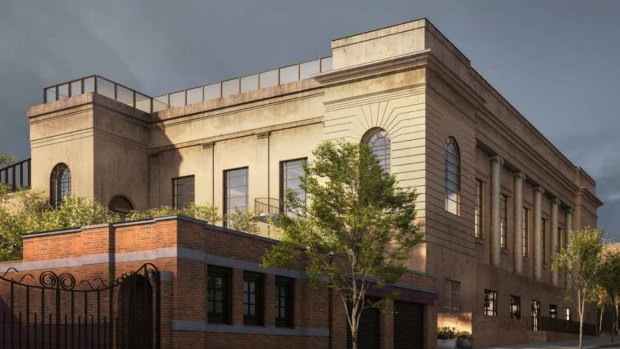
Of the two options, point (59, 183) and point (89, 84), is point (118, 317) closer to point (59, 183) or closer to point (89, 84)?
point (59, 183)

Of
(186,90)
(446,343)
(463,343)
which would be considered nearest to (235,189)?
(186,90)

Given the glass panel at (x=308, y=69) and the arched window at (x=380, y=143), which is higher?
the glass panel at (x=308, y=69)

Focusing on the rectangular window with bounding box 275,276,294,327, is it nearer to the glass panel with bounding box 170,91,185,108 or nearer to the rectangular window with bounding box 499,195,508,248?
the glass panel with bounding box 170,91,185,108

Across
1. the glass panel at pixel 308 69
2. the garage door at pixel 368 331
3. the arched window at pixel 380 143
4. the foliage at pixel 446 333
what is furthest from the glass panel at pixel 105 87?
the garage door at pixel 368 331

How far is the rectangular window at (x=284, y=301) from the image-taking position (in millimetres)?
28078

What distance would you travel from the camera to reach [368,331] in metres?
32.7

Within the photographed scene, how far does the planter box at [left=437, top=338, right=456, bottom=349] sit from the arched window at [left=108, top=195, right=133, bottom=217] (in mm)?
23503

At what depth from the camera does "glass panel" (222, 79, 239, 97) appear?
54281mm

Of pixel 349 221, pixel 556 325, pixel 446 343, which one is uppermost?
pixel 349 221

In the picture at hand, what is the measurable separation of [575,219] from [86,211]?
53126 millimetres

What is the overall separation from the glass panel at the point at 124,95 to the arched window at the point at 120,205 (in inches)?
277

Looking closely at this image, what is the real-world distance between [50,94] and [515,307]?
121 feet

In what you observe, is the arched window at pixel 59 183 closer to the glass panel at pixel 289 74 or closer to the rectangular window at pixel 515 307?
the glass panel at pixel 289 74

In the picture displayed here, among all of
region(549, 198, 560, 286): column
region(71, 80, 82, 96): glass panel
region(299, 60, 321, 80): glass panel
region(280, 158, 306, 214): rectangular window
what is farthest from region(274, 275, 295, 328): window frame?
region(549, 198, 560, 286): column
